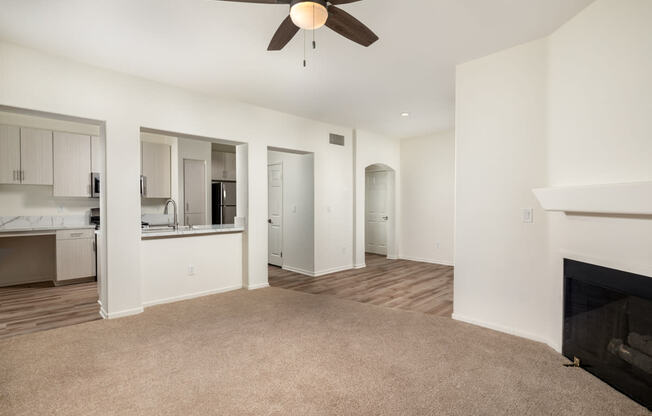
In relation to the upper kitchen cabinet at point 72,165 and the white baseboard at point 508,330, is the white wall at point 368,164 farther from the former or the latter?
the upper kitchen cabinet at point 72,165

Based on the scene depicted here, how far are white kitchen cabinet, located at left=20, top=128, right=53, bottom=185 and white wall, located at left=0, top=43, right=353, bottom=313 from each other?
8.34ft

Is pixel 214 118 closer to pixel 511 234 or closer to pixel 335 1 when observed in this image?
pixel 335 1

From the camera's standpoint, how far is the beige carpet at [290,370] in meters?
1.98

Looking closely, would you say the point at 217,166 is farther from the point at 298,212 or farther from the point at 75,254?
the point at 75,254

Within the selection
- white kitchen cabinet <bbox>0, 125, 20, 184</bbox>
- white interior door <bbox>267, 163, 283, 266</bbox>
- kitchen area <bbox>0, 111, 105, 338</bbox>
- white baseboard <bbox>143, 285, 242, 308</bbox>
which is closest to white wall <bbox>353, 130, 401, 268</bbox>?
white interior door <bbox>267, 163, 283, 266</bbox>

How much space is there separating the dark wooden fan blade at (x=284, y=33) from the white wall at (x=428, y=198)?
4.83m

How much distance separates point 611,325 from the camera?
222 cm

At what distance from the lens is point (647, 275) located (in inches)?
78.4

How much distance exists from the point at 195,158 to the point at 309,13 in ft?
18.6

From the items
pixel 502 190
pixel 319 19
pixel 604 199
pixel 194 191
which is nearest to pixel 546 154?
pixel 502 190

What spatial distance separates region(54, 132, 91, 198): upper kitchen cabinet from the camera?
5.16 m

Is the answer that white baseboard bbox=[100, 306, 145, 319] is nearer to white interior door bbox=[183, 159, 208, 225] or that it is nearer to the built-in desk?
the built-in desk

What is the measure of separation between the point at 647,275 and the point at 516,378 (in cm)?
105

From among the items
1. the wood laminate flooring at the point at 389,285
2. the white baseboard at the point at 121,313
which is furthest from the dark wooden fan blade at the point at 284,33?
the white baseboard at the point at 121,313
